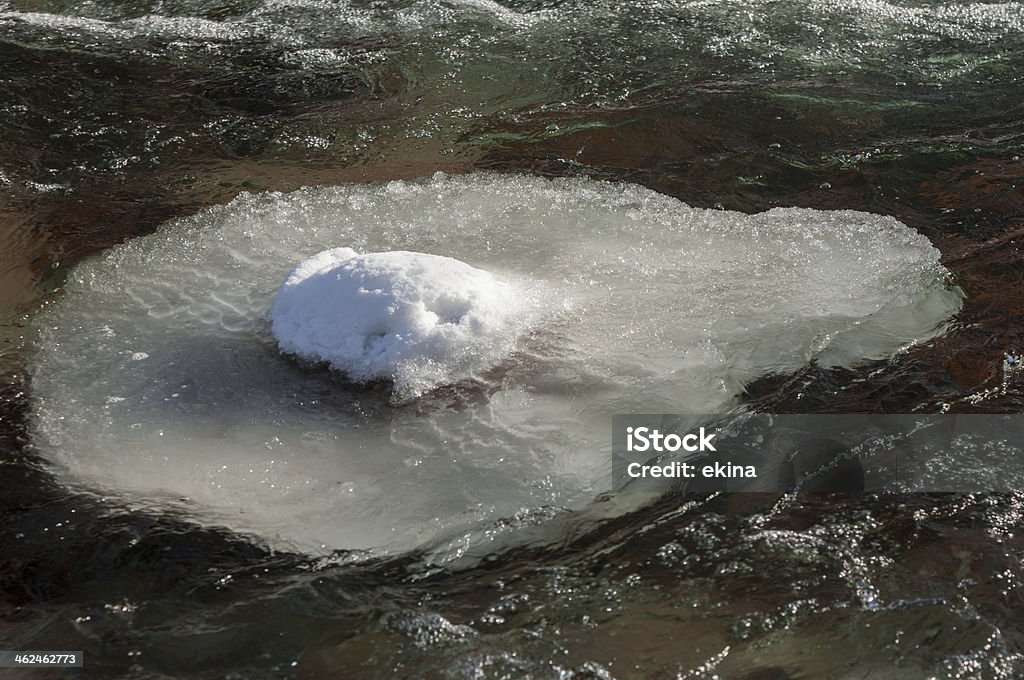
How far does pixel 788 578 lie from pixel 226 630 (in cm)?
104

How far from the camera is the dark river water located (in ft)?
5.78

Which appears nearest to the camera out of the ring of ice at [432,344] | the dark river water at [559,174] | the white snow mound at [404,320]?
the dark river water at [559,174]

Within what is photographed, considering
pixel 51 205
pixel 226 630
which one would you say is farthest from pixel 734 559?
pixel 51 205

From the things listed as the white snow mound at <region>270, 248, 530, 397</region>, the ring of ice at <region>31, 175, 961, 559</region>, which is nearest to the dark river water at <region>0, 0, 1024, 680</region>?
the ring of ice at <region>31, 175, 961, 559</region>

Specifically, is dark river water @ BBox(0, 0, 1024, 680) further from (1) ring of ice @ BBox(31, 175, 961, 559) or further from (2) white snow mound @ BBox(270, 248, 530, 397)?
(2) white snow mound @ BBox(270, 248, 530, 397)

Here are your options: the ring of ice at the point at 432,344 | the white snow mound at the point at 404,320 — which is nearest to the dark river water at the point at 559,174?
the ring of ice at the point at 432,344

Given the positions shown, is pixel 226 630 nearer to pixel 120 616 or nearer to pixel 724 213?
pixel 120 616

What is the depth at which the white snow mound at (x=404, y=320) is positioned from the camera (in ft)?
7.78

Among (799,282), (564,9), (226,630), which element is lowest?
(226,630)

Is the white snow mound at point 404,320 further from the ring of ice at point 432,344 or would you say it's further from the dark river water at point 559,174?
the dark river water at point 559,174

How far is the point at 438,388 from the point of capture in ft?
7.64

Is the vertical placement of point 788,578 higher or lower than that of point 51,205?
lower

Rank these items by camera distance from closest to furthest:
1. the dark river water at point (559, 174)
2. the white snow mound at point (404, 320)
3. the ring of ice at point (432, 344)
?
the dark river water at point (559, 174)
the ring of ice at point (432, 344)
the white snow mound at point (404, 320)

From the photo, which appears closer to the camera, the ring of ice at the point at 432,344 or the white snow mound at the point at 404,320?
the ring of ice at the point at 432,344
